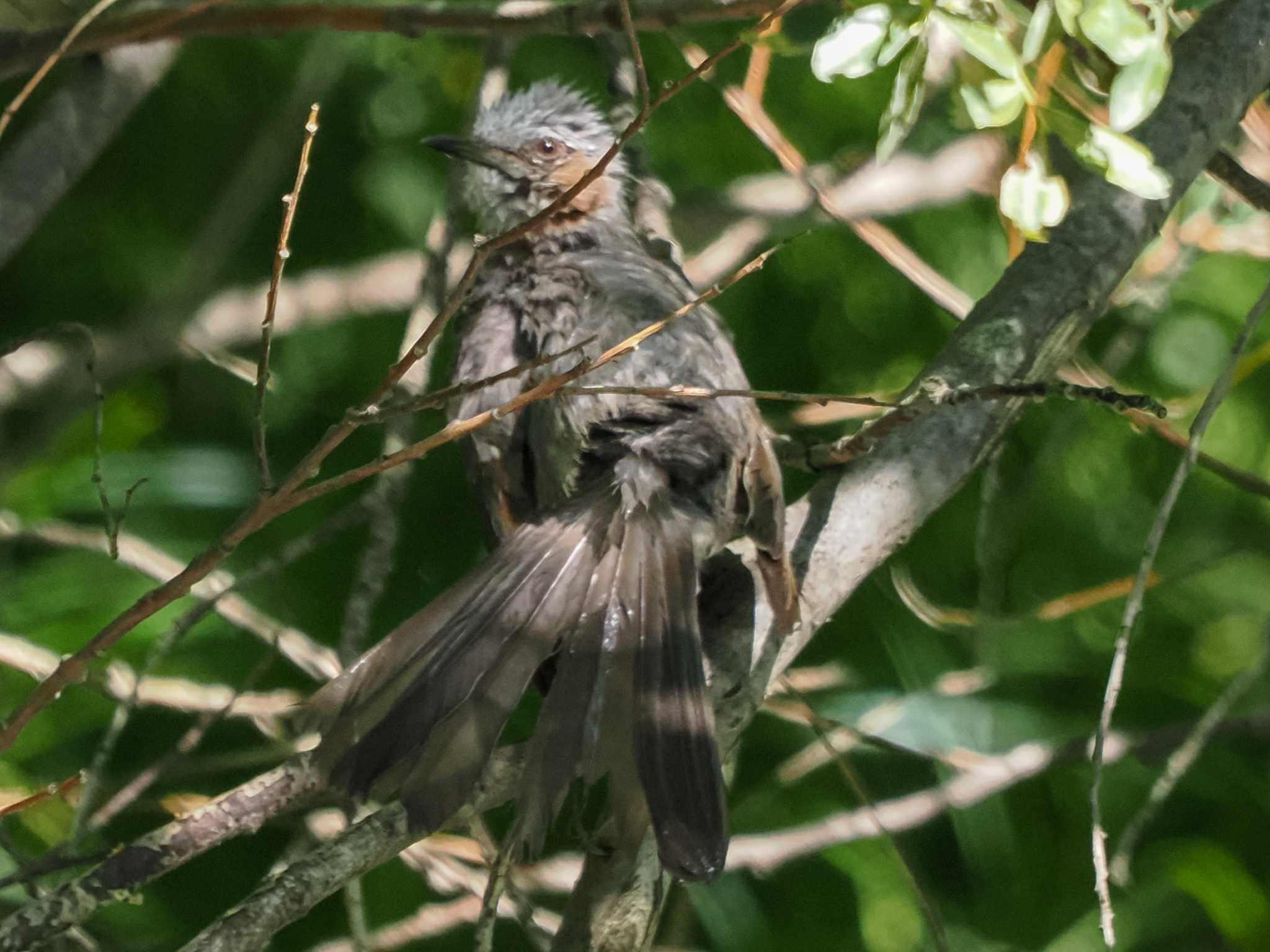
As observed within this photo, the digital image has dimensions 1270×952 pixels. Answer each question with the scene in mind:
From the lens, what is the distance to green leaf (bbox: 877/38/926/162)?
173 cm

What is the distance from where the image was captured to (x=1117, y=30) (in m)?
1.51

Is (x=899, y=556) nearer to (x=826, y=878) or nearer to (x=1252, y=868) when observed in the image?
(x=826, y=878)

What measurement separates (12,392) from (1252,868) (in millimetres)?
3224

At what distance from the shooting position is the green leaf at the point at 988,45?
61.1 inches

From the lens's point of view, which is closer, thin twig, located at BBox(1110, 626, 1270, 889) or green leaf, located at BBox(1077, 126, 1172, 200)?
green leaf, located at BBox(1077, 126, 1172, 200)

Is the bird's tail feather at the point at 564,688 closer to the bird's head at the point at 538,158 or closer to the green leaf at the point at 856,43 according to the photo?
the green leaf at the point at 856,43

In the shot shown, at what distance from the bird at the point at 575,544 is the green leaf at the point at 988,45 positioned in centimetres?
55

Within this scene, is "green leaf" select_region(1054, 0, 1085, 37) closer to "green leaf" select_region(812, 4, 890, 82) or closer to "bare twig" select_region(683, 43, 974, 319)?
"green leaf" select_region(812, 4, 890, 82)

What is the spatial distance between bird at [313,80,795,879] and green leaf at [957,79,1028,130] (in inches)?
20.9

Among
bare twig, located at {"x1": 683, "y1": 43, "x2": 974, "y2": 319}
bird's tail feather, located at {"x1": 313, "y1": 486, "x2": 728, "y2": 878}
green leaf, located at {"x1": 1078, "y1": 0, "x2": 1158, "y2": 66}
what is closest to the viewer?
green leaf, located at {"x1": 1078, "y1": 0, "x2": 1158, "y2": 66}

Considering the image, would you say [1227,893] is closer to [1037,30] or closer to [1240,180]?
[1240,180]

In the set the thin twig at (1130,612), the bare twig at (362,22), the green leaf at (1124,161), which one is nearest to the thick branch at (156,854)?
the thin twig at (1130,612)

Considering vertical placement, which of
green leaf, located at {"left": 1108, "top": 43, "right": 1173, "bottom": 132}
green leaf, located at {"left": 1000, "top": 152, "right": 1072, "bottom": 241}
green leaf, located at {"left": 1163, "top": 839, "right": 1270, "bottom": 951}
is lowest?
green leaf, located at {"left": 1163, "top": 839, "right": 1270, "bottom": 951}

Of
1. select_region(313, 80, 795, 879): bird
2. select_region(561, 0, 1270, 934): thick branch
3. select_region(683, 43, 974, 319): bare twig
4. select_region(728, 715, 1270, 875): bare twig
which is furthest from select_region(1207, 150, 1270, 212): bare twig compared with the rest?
select_region(728, 715, 1270, 875): bare twig
